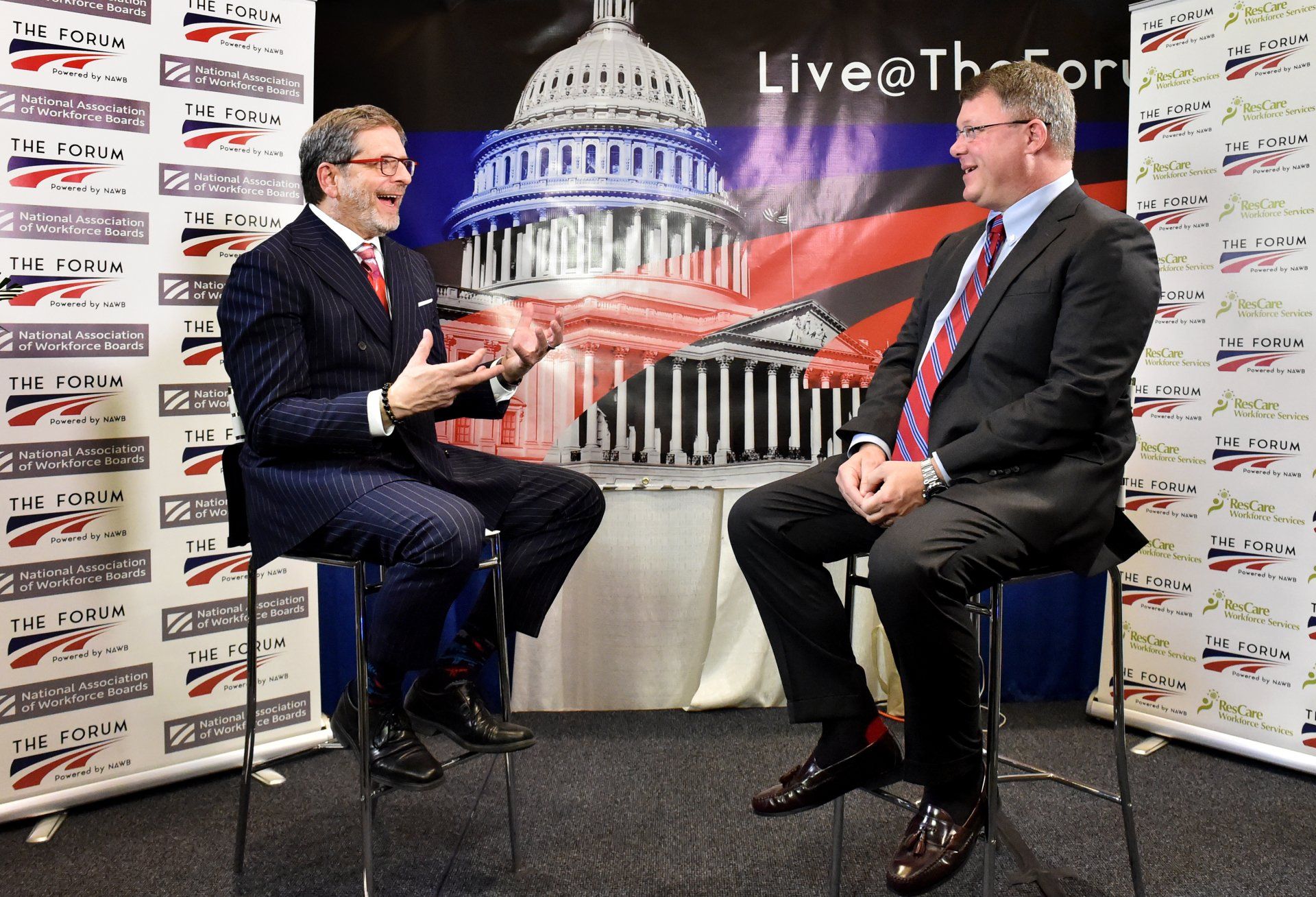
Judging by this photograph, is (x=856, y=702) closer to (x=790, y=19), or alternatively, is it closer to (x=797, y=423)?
(x=797, y=423)

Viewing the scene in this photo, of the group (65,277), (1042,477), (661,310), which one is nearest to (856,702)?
(1042,477)

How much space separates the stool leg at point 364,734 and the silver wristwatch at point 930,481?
1.15 metres

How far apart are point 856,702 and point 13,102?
253 cm

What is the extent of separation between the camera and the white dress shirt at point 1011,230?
214cm

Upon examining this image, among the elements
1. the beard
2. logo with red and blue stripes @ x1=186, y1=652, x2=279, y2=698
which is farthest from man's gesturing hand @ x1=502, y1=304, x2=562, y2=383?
logo with red and blue stripes @ x1=186, y1=652, x2=279, y2=698

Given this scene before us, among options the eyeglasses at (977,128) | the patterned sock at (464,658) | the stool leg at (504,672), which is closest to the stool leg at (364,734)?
the patterned sock at (464,658)

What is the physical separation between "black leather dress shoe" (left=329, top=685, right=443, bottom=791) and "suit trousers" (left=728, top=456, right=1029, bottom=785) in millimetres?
772

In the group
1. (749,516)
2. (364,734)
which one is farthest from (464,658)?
(749,516)

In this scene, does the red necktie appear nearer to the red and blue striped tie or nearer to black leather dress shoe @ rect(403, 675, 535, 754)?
black leather dress shoe @ rect(403, 675, 535, 754)

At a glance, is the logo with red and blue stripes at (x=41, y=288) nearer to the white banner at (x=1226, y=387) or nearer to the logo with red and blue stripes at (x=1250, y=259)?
the white banner at (x=1226, y=387)

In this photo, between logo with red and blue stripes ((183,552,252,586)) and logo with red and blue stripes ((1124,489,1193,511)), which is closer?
logo with red and blue stripes ((183,552,252,586))

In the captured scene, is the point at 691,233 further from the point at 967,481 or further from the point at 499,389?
the point at 967,481

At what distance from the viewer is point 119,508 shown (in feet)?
8.84

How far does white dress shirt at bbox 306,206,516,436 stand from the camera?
2.06m
